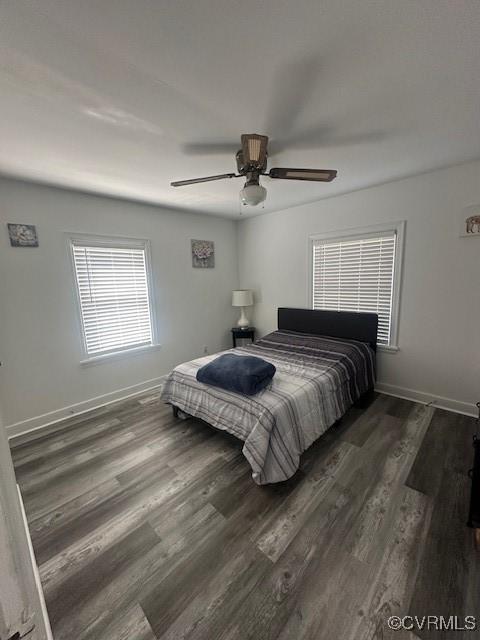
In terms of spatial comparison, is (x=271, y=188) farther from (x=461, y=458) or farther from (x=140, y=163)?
(x=461, y=458)

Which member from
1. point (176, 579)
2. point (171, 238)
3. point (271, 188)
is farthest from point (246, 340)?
point (176, 579)

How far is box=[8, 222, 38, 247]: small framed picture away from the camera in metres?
2.45

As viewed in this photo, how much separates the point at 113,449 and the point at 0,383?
4.29 feet

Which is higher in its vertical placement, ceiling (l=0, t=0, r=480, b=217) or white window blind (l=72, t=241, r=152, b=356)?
ceiling (l=0, t=0, r=480, b=217)

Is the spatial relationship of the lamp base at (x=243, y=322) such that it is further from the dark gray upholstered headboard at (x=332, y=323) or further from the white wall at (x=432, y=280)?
the white wall at (x=432, y=280)

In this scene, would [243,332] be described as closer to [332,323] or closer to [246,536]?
[332,323]

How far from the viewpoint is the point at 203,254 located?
160 inches

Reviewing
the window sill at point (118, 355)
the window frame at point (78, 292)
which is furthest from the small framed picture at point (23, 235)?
the window sill at point (118, 355)

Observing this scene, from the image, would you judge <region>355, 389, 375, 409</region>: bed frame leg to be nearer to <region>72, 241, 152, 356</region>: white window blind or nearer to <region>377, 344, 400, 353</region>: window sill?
<region>377, 344, 400, 353</region>: window sill

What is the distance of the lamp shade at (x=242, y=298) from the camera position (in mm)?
4258

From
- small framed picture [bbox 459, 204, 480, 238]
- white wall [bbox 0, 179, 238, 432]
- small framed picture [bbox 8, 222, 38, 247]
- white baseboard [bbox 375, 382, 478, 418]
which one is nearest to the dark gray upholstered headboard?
white baseboard [bbox 375, 382, 478, 418]

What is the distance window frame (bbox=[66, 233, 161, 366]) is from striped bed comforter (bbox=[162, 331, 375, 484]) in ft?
3.30

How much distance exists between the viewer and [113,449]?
92.6 inches

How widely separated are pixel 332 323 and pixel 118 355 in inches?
113
